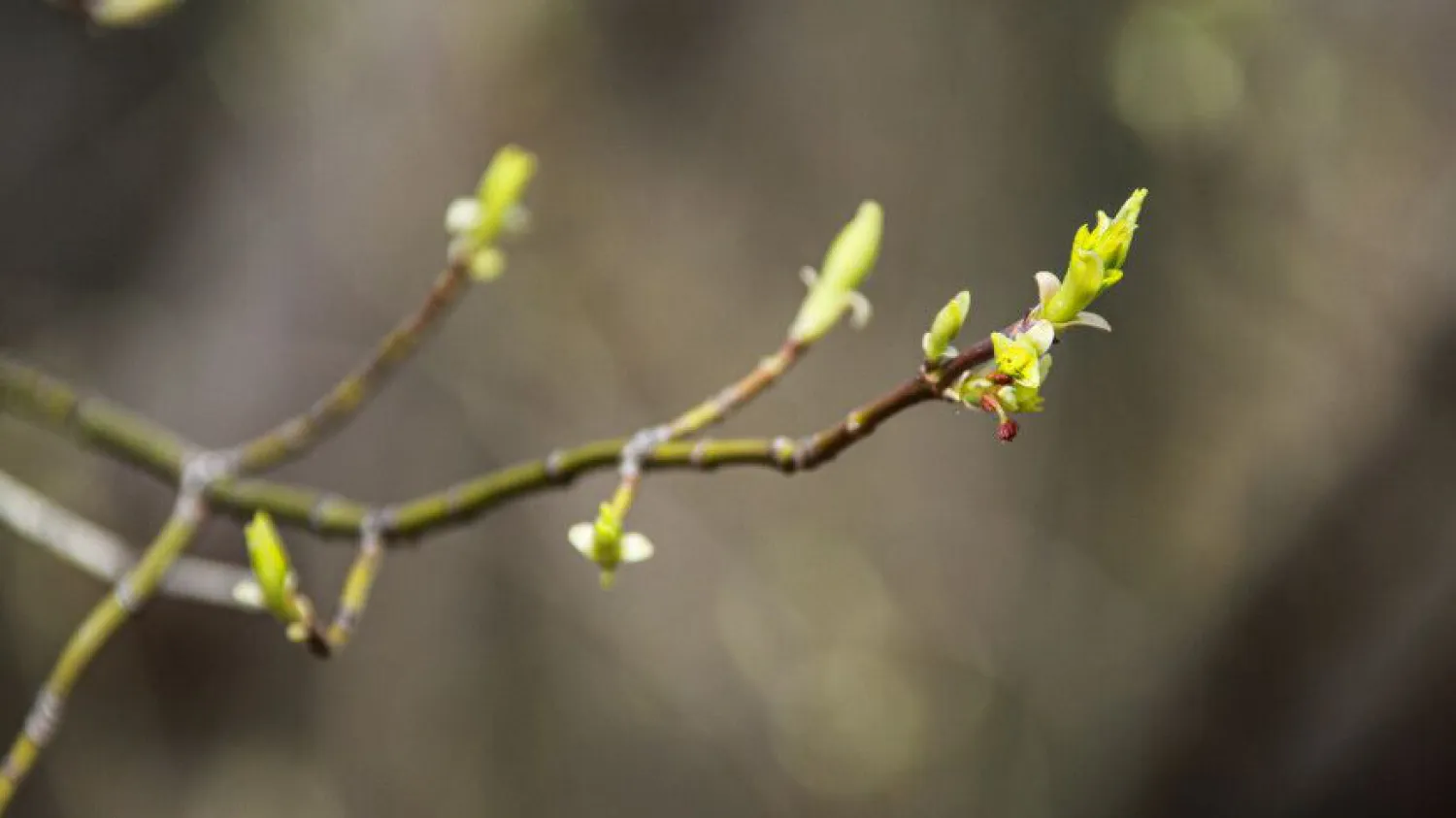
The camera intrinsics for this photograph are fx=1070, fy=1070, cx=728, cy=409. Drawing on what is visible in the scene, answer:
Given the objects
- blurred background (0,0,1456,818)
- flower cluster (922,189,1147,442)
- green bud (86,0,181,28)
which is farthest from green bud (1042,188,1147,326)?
blurred background (0,0,1456,818)

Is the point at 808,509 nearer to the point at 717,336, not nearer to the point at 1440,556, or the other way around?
the point at 717,336

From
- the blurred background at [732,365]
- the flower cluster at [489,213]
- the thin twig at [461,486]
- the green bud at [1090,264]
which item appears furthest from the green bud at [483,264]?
the blurred background at [732,365]

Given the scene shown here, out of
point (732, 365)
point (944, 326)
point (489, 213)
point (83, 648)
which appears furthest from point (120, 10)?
point (732, 365)

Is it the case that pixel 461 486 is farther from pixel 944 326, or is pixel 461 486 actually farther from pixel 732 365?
pixel 732 365

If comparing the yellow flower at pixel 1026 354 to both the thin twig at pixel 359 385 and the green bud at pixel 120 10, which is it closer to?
the thin twig at pixel 359 385

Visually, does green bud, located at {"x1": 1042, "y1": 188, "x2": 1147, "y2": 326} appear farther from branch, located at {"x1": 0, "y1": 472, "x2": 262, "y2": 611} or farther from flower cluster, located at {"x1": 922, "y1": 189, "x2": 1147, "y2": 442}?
branch, located at {"x1": 0, "y1": 472, "x2": 262, "y2": 611}

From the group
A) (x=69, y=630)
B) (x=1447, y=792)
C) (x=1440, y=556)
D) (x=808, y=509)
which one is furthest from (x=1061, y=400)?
(x=69, y=630)
